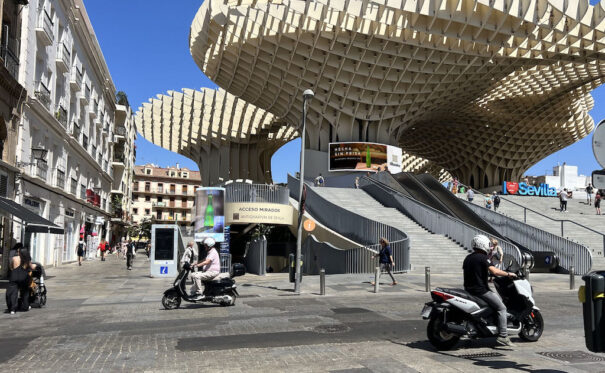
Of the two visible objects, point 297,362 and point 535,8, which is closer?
point 297,362

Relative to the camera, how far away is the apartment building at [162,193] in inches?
3952

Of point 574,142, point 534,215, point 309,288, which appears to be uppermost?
point 574,142

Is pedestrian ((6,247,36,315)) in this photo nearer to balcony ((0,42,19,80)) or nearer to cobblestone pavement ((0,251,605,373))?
cobblestone pavement ((0,251,605,373))

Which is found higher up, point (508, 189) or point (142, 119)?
point (142, 119)

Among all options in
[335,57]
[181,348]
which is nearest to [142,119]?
[335,57]

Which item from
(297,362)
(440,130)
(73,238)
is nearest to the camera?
(297,362)

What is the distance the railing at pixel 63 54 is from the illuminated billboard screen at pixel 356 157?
23.2m

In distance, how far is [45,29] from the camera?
77.9 feet

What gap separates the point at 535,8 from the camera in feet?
110

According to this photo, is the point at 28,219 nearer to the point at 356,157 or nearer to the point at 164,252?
the point at 164,252

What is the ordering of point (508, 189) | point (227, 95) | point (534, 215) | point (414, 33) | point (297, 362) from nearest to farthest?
1. point (297, 362)
2. point (534, 215)
3. point (414, 33)
4. point (508, 189)
5. point (227, 95)

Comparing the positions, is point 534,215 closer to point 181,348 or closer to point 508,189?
point 508,189

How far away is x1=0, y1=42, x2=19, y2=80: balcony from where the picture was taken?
758 inches

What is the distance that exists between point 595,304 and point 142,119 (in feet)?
219
